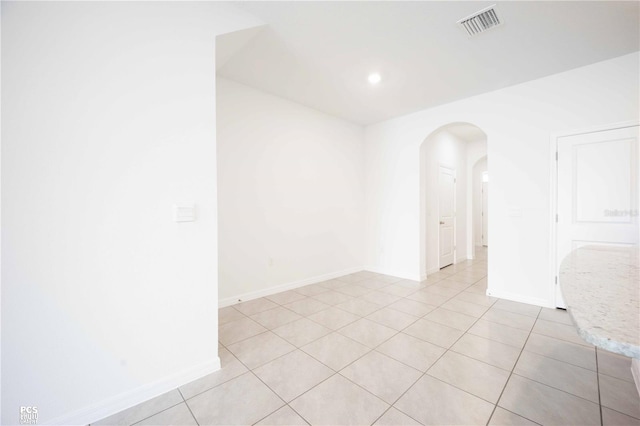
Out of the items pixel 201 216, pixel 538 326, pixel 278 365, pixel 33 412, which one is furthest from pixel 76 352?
pixel 538 326

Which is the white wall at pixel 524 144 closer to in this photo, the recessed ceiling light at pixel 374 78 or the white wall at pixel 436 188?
the white wall at pixel 436 188

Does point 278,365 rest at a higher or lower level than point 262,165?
lower

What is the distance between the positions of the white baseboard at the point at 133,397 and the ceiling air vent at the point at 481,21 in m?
3.46

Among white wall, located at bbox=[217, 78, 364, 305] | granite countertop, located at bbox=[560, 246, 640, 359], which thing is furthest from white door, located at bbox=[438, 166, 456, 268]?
granite countertop, located at bbox=[560, 246, 640, 359]

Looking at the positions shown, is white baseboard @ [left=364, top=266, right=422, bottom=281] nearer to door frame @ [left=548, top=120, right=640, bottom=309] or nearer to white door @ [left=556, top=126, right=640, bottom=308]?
door frame @ [left=548, top=120, right=640, bottom=309]

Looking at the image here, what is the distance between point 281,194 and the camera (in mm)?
3746

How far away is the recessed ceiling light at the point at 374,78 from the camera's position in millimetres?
3023

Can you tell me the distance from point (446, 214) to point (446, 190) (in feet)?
1.63

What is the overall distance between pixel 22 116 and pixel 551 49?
13.9 ft

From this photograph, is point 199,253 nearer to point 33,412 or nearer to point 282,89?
point 33,412

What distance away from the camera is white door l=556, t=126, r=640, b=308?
2.61 meters

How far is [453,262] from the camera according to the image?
217 inches

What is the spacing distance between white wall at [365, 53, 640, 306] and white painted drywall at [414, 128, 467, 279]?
0.26 meters

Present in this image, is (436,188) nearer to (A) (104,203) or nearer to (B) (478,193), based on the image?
(B) (478,193)
